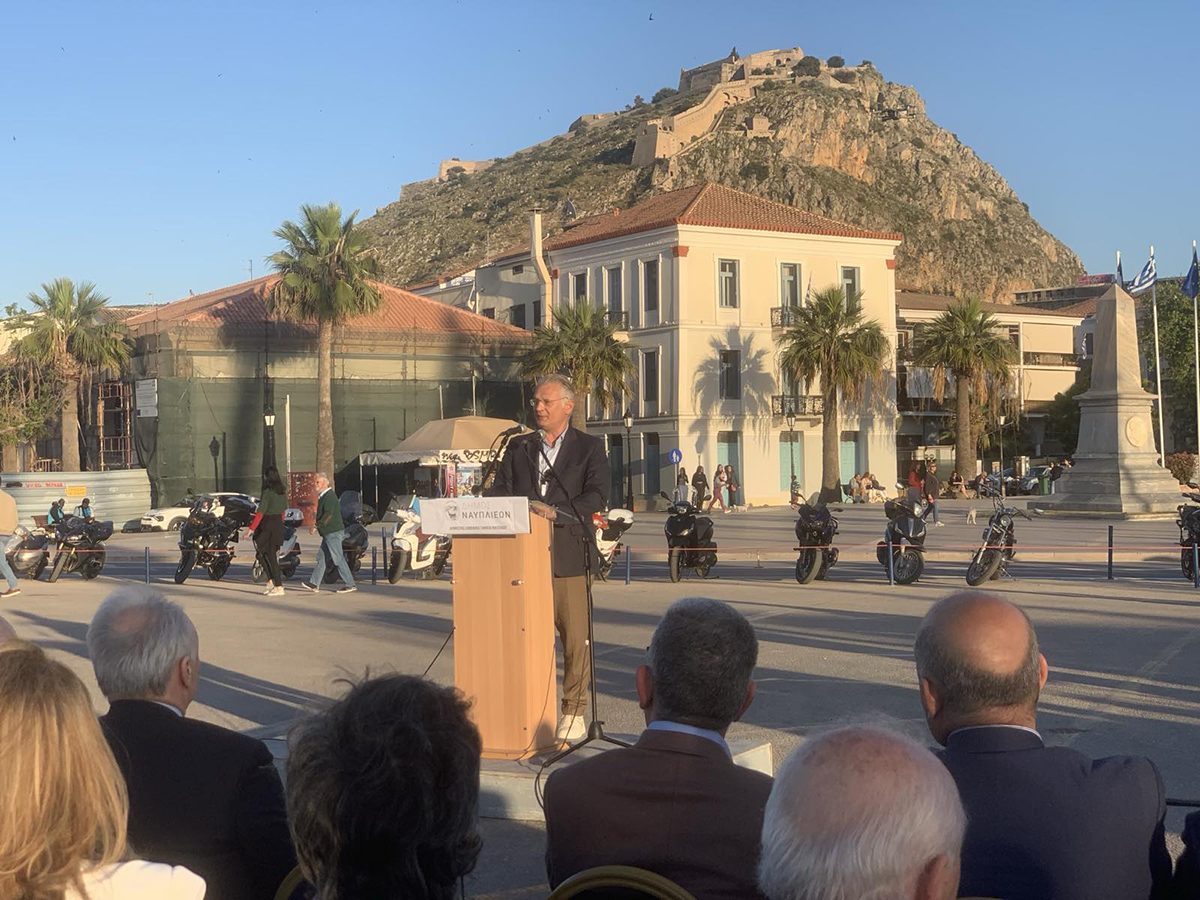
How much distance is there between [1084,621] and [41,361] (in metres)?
45.4

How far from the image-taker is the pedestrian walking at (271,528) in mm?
18969

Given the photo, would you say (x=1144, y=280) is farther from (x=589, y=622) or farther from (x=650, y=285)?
(x=589, y=622)

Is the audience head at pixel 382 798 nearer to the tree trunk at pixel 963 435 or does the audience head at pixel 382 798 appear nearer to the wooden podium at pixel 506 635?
the wooden podium at pixel 506 635

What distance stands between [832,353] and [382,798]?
49702 mm

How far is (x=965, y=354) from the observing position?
56469 millimetres

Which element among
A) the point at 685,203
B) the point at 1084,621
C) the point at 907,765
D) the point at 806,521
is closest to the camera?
the point at 907,765

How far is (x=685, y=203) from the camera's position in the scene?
57.2 metres

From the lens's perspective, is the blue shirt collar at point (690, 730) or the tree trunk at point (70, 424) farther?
the tree trunk at point (70, 424)

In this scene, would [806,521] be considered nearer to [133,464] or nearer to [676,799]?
[676,799]

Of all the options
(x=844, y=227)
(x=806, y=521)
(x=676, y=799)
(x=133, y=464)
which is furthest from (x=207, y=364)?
(x=676, y=799)

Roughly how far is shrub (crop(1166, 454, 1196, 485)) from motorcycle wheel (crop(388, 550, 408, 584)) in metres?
35.5

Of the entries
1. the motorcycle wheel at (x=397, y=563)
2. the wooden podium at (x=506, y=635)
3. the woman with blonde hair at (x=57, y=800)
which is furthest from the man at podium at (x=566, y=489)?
the motorcycle wheel at (x=397, y=563)

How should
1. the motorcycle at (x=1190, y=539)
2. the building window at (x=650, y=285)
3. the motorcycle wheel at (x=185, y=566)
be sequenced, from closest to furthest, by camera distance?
the motorcycle at (x=1190, y=539) → the motorcycle wheel at (x=185, y=566) → the building window at (x=650, y=285)

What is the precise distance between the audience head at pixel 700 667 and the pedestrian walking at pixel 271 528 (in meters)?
15.9
